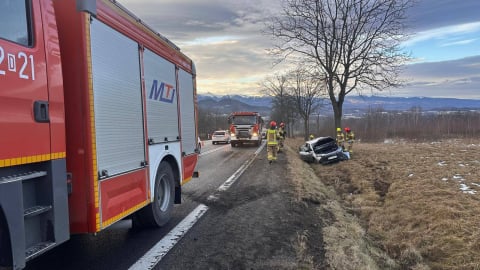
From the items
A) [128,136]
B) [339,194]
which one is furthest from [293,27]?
[128,136]

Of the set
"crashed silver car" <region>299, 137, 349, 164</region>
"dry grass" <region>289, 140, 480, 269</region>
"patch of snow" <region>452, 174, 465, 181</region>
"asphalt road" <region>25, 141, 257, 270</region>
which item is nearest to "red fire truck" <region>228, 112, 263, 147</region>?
"crashed silver car" <region>299, 137, 349, 164</region>

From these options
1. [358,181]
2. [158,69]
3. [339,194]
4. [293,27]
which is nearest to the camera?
[158,69]

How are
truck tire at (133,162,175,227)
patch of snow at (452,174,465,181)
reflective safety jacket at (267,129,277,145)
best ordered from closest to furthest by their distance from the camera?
truck tire at (133,162,175,227)
patch of snow at (452,174,465,181)
reflective safety jacket at (267,129,277,145)

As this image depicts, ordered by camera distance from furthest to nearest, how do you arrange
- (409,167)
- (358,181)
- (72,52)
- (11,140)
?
(409,167) < (358,181) < (72,52) < (11,140)

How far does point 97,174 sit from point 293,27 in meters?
19.2

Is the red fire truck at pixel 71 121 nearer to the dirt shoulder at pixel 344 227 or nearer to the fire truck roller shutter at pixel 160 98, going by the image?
the fire truck roller shutter at pixel 160 98

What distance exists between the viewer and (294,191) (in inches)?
386

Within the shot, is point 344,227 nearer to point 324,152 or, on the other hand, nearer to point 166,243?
point 166,243

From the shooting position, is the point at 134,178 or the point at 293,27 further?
the point at 293,27

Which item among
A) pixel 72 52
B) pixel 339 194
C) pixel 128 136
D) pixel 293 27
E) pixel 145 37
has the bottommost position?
pixel 339 194

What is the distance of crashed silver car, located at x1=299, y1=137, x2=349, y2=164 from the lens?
56.0 feet

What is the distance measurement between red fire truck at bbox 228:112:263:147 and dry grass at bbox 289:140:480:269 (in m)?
19.8

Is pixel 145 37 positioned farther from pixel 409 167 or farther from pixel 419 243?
pixel 409 167

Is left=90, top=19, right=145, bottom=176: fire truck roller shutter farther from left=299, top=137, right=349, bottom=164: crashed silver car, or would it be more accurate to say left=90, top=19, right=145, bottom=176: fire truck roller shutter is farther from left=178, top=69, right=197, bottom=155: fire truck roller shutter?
left=299, top=137, right=349, bottom=164: crashed silver car
